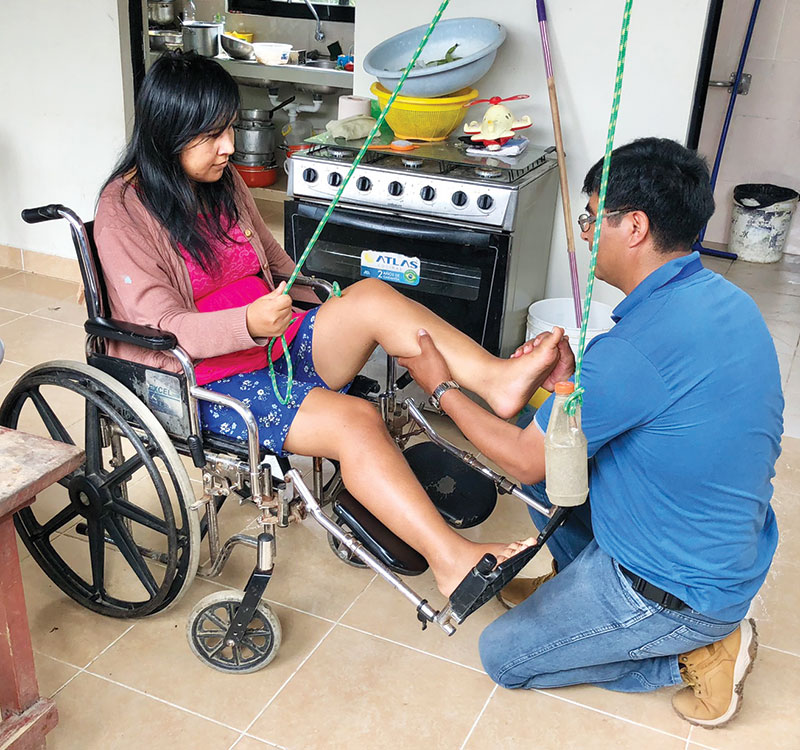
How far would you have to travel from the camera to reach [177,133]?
1.76m

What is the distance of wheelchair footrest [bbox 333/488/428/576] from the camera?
166cm

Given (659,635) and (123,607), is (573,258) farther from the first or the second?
(123,607)

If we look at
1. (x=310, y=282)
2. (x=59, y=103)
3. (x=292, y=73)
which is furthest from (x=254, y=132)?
(x=310, y=282)

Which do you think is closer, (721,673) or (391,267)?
(721,673)

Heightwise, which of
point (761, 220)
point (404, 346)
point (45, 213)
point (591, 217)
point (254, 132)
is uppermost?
point (591, 217)

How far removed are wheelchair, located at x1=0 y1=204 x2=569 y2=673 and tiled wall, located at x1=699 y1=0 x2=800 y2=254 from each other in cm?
336

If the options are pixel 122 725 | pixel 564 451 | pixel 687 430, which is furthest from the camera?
pixel 122 725

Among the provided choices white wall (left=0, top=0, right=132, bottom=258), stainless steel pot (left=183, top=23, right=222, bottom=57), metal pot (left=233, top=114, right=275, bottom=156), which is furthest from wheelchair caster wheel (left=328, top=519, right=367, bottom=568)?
stainless steel pot (left=183, top=23, right=222, bottom=57)

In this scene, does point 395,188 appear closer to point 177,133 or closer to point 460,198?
point 460,198

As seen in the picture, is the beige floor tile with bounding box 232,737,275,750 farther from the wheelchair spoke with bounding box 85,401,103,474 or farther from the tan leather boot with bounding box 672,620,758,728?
the tan leather boot with bounding box 672,620,758,728

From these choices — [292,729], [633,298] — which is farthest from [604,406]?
[292,729]

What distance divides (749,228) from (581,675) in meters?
3.41

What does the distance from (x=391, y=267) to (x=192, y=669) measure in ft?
4.37

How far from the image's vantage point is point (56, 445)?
4.98 ft
